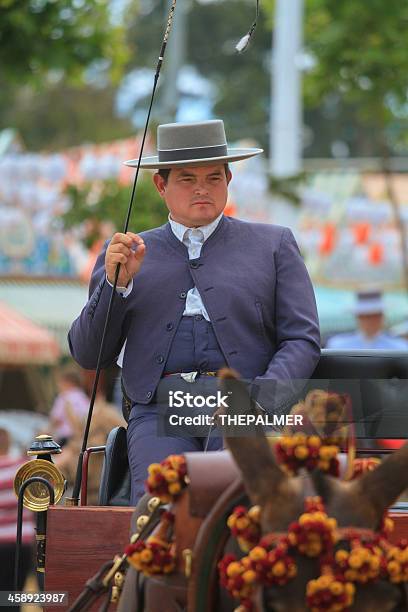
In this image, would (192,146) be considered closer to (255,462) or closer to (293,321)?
(293,321)

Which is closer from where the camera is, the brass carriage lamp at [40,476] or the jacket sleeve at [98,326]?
the brass carriage lamp at [40,476]

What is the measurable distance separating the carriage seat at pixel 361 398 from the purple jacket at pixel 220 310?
0.23 metres

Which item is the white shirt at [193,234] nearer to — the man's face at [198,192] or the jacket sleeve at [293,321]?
the man's face at [198,192]

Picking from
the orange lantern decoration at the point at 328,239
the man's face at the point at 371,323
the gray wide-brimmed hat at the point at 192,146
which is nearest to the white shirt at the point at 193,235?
the gray wide-brimmed hat at the point at 192,146

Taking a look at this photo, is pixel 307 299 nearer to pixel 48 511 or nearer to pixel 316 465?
pixel 48 511

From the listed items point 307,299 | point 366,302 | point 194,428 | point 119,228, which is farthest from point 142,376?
point 119,228

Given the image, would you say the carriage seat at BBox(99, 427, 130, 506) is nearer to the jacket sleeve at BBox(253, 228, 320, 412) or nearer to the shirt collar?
the jacket sleeve at BBox(253, 228, 320, 412)

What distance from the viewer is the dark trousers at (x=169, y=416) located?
12.8 feet

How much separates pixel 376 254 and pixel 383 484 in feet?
55.2

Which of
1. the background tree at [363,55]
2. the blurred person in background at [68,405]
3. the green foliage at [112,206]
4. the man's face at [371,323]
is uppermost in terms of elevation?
A: the background tree at [363,55]

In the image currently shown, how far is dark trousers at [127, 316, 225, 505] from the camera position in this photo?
3891mm

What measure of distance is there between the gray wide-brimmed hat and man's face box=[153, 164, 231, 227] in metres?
0.04

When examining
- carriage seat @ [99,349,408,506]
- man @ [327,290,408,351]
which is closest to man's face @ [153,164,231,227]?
carriage seat @ [99,349,408,506]

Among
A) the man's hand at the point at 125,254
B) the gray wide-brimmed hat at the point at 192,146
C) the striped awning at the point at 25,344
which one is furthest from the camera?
the striped awning at the point at 25,344
